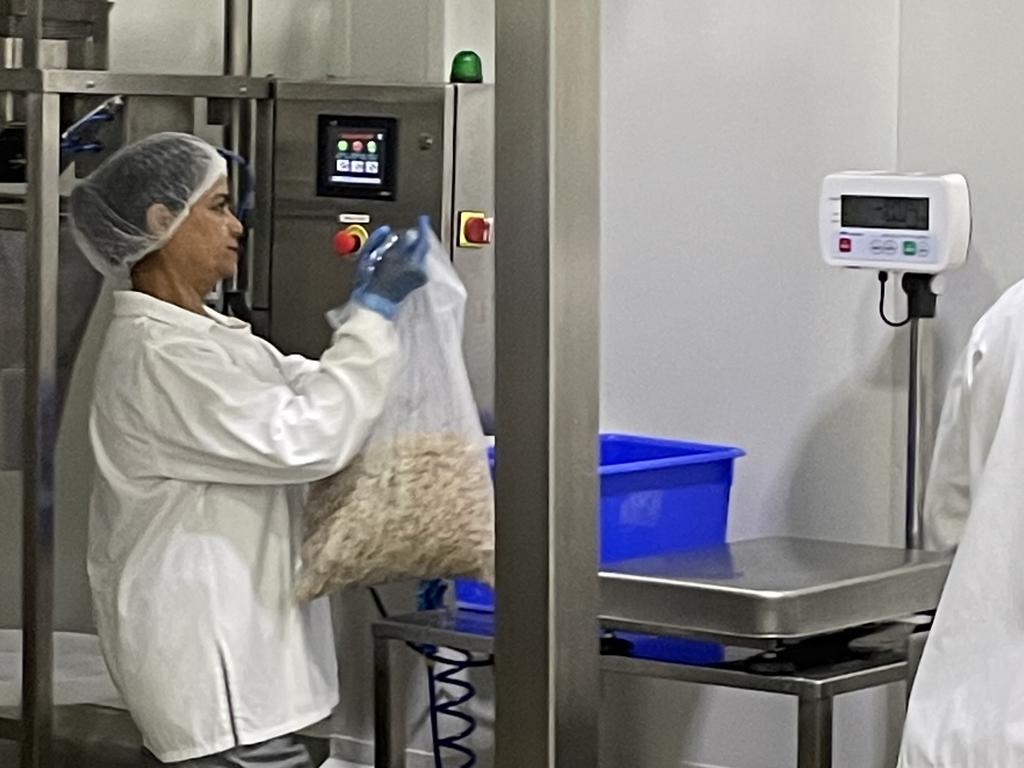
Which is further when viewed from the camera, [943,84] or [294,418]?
[943,84]

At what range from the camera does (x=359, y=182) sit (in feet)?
9.34

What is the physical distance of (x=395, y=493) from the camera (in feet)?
8.51

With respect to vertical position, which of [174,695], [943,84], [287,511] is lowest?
[174,695]

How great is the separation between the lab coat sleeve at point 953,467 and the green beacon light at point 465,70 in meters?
0.81

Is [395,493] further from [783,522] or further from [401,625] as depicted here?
[783,522]

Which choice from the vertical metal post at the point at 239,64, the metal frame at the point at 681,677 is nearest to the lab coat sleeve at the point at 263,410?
the vertical metal post at the point at 239,64

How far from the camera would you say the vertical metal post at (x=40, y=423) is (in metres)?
2.66

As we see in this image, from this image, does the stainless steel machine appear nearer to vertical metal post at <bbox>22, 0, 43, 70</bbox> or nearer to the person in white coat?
the person in white coat

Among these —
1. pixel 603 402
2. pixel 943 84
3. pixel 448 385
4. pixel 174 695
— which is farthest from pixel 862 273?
pixel 174 695

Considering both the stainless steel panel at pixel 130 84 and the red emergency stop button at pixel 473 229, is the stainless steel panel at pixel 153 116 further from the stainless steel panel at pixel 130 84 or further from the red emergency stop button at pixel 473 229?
the red emergency stop button at pixel 473 229

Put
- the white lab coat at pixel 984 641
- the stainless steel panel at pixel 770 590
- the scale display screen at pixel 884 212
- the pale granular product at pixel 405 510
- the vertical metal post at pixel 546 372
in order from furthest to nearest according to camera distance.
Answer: the scale display screen at pixel 884 212 → the pale granular product at pixel 405 510 → the stainless steel panel at pixel 770 590 → the white lab coat at pixel 984 641 → the vertical metal post at pixel 546 372

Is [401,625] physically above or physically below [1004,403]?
below

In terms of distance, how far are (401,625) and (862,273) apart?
0.85m

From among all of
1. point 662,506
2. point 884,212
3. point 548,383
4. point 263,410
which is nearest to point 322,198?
point 263,410
